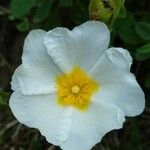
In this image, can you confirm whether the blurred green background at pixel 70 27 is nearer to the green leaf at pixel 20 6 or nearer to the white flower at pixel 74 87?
the green leaf at pixel 20 6

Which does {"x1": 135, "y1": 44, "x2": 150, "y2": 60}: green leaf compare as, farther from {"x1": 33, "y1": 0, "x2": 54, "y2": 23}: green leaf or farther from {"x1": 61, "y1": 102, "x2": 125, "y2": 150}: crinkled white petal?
{"x1": 33, "y1": 0, "x2": 54, "y2": 23}: green leaf

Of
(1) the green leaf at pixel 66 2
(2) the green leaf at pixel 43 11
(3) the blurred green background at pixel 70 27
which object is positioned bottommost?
(3) the blurred green background at pixel 70 27

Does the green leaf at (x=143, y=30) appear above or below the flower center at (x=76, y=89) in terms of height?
above

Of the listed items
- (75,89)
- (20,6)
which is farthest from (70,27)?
(75,89)

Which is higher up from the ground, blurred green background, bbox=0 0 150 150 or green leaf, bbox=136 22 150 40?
green leaf, bbox=136 22 150 40

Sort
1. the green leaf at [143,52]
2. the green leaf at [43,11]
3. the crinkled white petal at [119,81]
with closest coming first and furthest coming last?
1. the crinkled white petal at [119,81]
2. the green leaf at [143,52]
3. the green leaf at [43,11]

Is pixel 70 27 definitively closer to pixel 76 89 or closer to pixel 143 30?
pixel 143 30

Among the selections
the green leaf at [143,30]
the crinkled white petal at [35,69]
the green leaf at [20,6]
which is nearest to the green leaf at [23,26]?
the green leaf at [20,6]

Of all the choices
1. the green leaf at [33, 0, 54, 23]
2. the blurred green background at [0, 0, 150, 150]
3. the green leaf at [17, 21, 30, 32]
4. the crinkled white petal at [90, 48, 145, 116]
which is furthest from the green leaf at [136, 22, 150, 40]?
the green leaf at [17, 21, 30, 32]
